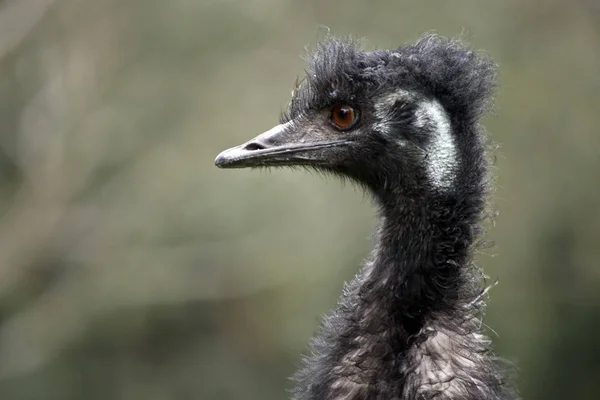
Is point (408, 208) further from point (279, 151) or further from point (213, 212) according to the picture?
point (213, 212)

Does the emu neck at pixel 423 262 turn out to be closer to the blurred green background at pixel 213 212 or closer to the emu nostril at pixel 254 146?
the emu nostril at pixel 254 146

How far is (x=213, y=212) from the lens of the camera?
313 inches

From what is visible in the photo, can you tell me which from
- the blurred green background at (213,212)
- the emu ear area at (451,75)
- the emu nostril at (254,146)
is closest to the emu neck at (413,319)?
the emu ear area at (451,75)

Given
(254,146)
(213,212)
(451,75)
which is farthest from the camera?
(213,212)

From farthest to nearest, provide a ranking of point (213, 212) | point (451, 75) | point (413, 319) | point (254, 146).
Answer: point (213, 212) < point (254, 146) < point (451, 75) < point (413, 319)

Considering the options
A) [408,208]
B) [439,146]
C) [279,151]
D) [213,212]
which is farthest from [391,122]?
[213,212]

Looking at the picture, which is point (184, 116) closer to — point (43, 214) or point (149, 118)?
point (149, 118)

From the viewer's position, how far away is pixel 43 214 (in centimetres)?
746

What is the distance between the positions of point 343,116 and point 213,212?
4.57 m

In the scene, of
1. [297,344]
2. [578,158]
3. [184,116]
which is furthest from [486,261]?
[184,116]

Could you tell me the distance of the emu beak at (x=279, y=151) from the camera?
11.3 feet

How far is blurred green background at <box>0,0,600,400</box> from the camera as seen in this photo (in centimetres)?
710

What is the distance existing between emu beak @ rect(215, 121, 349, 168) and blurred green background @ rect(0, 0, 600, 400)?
3742 mm

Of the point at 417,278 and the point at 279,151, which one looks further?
the point at 279,151
